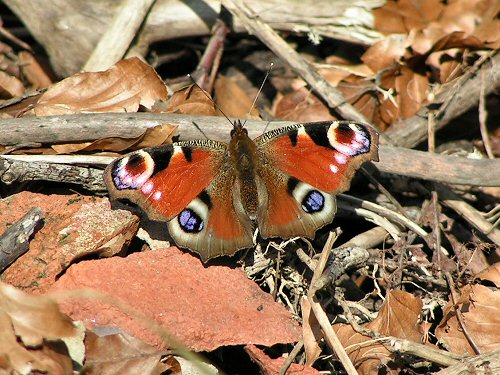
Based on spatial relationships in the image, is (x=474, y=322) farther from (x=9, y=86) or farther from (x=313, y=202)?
(x=9, y=86)

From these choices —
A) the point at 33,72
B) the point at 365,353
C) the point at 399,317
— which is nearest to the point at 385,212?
the point at 399,317

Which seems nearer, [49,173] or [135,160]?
[135,160]

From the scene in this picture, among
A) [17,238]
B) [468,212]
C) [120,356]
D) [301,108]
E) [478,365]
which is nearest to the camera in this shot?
[120,356]

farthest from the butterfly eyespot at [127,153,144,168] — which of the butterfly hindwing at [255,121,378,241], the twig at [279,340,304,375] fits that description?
the twig at [279,340,304,375]

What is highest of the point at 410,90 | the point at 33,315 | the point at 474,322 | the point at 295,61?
the point at 33,315

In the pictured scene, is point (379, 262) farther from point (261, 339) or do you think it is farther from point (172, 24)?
point (172, 24)

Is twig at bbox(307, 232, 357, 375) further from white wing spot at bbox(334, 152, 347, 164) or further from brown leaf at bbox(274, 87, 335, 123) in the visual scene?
brown leaf at bbox(274, 87, 335, 123)

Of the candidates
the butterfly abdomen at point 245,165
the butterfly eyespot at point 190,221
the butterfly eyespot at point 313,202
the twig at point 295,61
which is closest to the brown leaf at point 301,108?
the twig at point 295,61

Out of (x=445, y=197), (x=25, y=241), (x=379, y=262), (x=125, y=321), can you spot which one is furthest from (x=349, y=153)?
(x=25, y=241)
